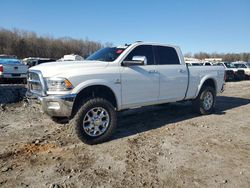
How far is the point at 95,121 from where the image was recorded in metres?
5.24

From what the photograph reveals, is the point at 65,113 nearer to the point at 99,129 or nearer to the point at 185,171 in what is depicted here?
the point at 99,129

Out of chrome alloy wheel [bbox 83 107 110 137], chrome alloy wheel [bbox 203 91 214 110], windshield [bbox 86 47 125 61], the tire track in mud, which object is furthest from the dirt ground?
windshield [bbox 86 47 125 61]

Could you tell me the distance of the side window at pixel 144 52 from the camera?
596cm

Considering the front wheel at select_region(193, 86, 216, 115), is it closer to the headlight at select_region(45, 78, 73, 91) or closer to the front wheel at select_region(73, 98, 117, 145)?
the front wheel at select_region(73, 98, 117, 145)

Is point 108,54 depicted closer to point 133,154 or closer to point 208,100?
point 133,154

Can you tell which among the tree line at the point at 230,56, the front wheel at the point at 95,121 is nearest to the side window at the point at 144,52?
the front wheel at the point at 95,121

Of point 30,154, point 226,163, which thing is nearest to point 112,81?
point 30,154

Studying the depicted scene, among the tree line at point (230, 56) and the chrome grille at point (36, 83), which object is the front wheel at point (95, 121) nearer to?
the chrome grille at point (36, 83)

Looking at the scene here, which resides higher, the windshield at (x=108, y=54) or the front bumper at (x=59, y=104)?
the windshield at (x=108, y=54)

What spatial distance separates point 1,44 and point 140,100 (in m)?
64.2

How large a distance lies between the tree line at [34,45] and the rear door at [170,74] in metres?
60.6

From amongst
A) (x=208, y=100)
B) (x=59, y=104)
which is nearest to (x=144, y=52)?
(x=59, y=104)

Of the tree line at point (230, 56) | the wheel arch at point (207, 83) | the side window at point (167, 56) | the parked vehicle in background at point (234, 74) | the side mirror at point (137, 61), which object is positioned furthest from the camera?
the tree line at point (230, 56)

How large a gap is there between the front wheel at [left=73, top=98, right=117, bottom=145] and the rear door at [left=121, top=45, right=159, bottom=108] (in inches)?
21.2
